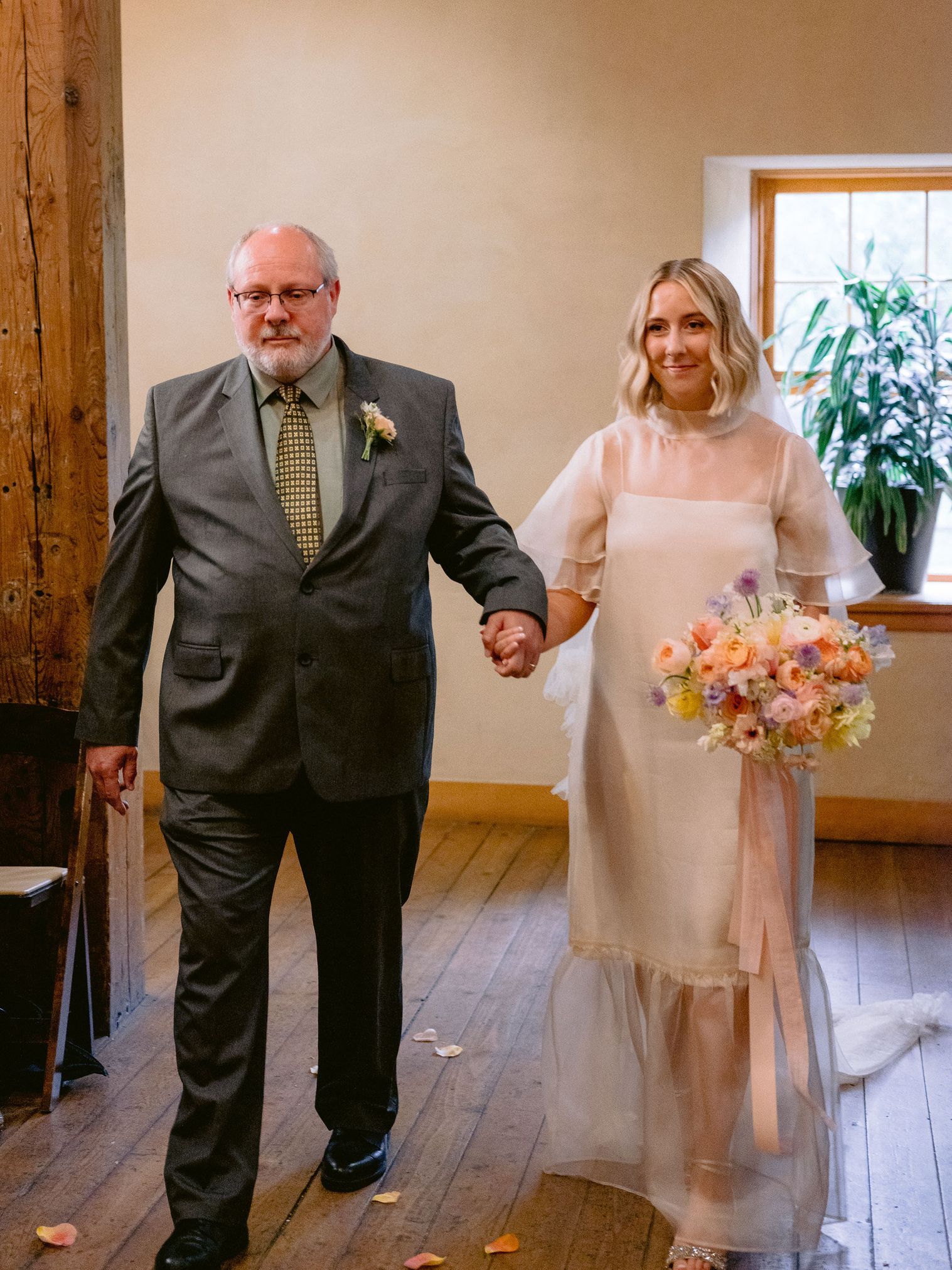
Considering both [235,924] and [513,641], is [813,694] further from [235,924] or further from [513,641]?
[235,924]

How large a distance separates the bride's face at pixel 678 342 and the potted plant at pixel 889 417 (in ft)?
9.48

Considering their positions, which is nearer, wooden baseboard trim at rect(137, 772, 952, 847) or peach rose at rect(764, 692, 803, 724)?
peach rose at rect(764, 692, 803, 724)

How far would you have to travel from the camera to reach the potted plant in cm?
562

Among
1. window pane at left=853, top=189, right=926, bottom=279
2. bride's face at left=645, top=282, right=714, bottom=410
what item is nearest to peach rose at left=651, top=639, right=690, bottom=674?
Result: bride's face at left=645, top=282, right=714, bottom=410

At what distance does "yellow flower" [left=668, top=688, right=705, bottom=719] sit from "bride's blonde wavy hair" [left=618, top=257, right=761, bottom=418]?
680 millimetres

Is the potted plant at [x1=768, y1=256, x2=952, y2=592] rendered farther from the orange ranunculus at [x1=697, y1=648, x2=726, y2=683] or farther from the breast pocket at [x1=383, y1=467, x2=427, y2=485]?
the orange ranunculus at [x1=697, y1=648, x2=726, y2=683]

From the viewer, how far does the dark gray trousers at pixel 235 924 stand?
272 centimetres

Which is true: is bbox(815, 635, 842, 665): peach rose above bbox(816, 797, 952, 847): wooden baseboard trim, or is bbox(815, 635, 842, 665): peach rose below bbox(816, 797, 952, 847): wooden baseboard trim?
above

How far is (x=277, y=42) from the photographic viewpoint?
5.86m

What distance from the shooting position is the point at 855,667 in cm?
244

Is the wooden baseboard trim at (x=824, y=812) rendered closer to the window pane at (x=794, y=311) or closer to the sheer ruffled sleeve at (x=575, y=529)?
the window pane at (x=794, y=311)

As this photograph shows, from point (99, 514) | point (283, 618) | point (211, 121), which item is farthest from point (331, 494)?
point (211, 121)

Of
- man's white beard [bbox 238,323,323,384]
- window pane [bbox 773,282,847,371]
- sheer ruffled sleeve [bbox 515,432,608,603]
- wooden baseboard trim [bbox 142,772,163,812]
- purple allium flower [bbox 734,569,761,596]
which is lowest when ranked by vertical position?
wooden baseboard trim [bbox 142,772,163,812]

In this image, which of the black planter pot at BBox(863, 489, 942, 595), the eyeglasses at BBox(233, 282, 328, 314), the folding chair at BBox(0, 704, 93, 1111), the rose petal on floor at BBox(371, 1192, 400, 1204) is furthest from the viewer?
the black planter pot at BBox(863, 489, 942, 595)
